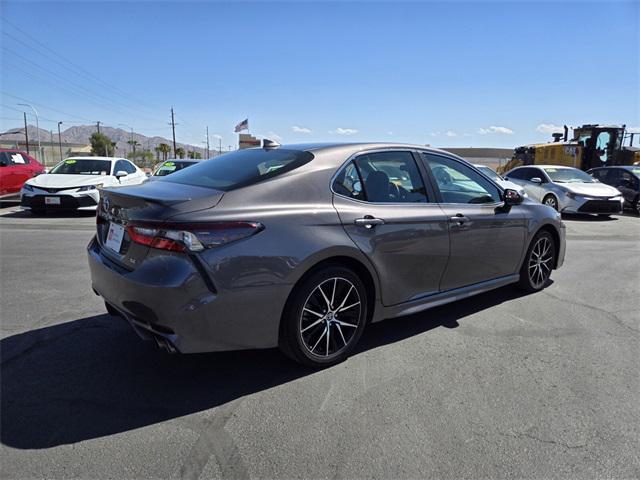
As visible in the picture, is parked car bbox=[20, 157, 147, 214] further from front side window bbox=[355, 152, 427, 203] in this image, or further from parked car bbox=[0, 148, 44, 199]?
front side window bbox=[355, 152, 427, 203]

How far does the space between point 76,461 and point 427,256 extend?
2.69m

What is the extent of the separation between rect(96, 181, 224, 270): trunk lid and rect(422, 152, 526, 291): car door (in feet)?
6.74

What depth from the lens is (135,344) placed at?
11.8 ft

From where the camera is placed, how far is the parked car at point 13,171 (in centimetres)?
1295

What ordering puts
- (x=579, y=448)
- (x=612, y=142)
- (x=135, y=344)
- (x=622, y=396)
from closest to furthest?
(x=579, y=448) → (x=622, y=396) → (x=135, y=344) → (x=612, y=142)

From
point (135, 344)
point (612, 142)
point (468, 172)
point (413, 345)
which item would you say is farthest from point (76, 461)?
point (612, 142)

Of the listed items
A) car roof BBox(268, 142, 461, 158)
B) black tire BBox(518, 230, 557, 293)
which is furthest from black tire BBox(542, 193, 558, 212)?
car roof BBox(268, 142, 461, 158)

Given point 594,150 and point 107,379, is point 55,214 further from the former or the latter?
point 594,150

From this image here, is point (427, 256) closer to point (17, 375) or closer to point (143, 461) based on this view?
point (143, 461)

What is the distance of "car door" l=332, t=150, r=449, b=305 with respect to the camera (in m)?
3.32

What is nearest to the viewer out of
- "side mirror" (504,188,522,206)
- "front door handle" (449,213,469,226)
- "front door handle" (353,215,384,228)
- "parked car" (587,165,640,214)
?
"front door handle" (353,215,384,228)

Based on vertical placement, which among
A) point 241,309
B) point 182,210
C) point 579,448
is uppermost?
point 182,210

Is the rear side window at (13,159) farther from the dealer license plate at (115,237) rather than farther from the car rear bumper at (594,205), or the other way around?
Answer: the car rear bumper at (594,205)

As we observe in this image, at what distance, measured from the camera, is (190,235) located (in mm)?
2639
